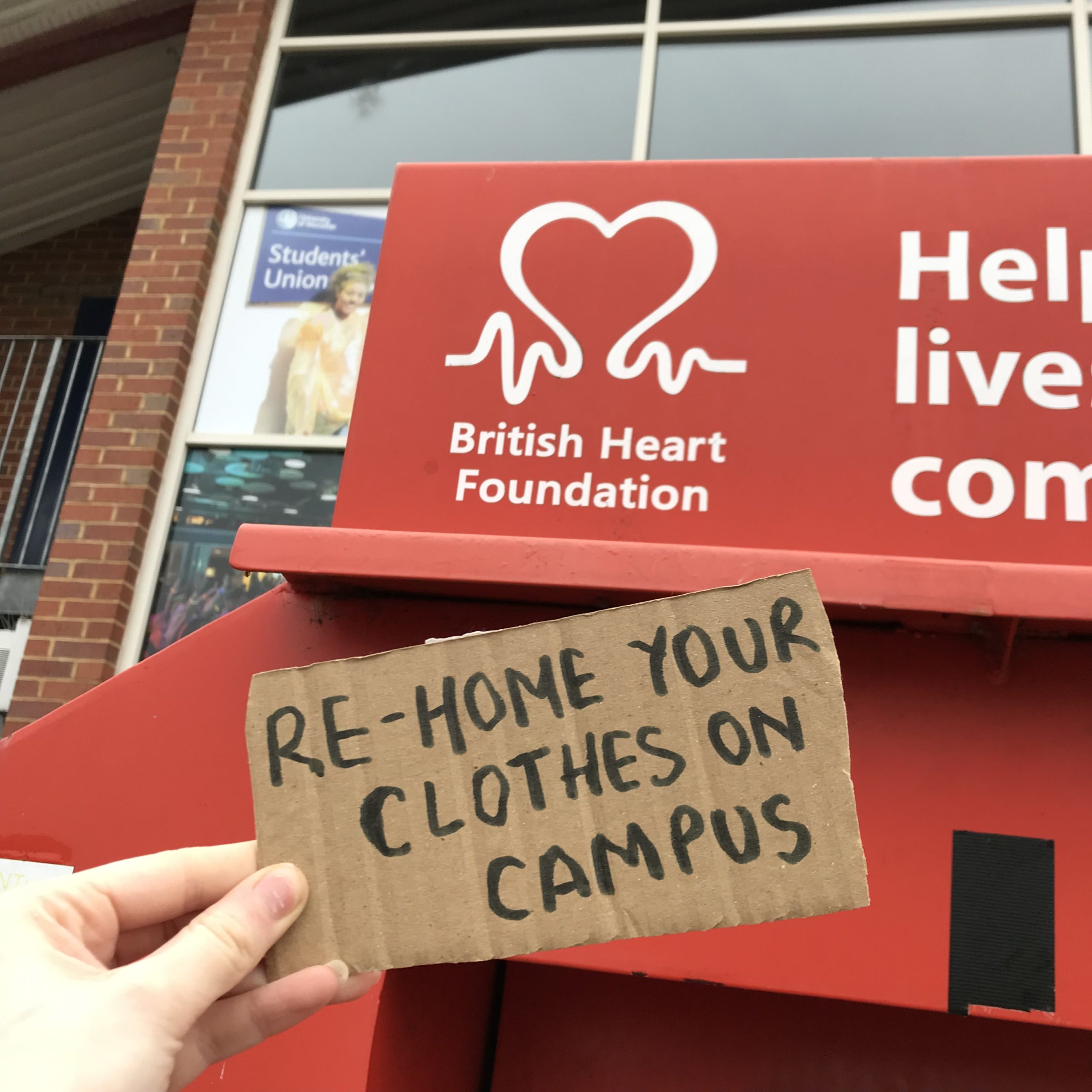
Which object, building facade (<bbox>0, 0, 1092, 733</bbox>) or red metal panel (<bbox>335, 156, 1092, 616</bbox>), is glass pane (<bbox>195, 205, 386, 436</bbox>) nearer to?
building facade (<bbox>0, 0, 1092, 733</bbox>)

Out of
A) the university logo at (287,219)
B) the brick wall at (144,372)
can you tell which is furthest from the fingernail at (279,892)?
the university logo at (287,219)

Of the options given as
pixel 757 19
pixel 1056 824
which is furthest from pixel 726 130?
pixel 1056 824

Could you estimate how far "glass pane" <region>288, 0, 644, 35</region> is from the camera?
5.17 meters

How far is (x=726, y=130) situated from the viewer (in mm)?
4793

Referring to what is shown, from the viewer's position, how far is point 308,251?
16.4ft

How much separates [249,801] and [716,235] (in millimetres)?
1563

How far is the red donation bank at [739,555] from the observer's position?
5.65ft

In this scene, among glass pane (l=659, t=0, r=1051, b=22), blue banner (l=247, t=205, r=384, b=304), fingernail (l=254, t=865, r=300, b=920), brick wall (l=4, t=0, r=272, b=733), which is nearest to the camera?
fingernail (l=254, t=865, r=300, b=920)

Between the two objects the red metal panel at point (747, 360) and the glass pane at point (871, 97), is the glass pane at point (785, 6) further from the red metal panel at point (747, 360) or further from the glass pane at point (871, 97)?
the red metal panel at point (747, 360)

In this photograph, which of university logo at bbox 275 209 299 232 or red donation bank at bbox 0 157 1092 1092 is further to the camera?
university logo at bbox 275 209 299 232

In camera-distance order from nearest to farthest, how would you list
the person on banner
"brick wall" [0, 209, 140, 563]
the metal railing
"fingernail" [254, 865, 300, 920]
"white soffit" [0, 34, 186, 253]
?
"fingernail" [254, 865, 300, 920] → the person on banner → the metal railing → "white soffit" [0, 34, 186, 253] → "brick wall" [0, 209, 140, 563]

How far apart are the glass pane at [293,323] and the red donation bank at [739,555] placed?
2420mm

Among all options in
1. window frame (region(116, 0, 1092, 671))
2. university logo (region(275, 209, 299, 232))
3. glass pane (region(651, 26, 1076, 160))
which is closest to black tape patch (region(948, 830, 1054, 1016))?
window frame (region(116, 0, 1092, 671))

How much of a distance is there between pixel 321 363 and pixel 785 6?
9.68 ft
